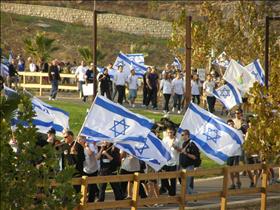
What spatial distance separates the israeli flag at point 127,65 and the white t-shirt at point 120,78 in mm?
333

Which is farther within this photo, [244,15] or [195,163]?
[244,15]

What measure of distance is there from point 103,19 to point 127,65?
38.8 meters

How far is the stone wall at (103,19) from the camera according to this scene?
3263 inches

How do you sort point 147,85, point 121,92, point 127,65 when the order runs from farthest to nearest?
point 127,65 → point 147,85 → point 121,92

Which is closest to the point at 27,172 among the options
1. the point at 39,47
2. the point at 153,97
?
the point at 153,97

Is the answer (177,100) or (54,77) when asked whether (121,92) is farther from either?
(54,77)

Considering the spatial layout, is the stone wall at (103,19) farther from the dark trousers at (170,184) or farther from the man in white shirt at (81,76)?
the dark trousers at (170,184)

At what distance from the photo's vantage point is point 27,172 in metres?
15.8

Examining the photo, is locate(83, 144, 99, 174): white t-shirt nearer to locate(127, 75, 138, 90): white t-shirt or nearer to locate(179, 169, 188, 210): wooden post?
locate(179, 169, 188, 210): wooden post

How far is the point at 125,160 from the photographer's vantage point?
25641 mm

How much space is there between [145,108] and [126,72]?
2.01m

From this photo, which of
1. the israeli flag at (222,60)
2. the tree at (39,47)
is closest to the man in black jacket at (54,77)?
the israeli flag at (222,60)

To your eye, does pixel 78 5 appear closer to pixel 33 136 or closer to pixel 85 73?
pixel 85 73

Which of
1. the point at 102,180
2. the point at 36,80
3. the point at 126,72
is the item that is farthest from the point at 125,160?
the point at 36,80
